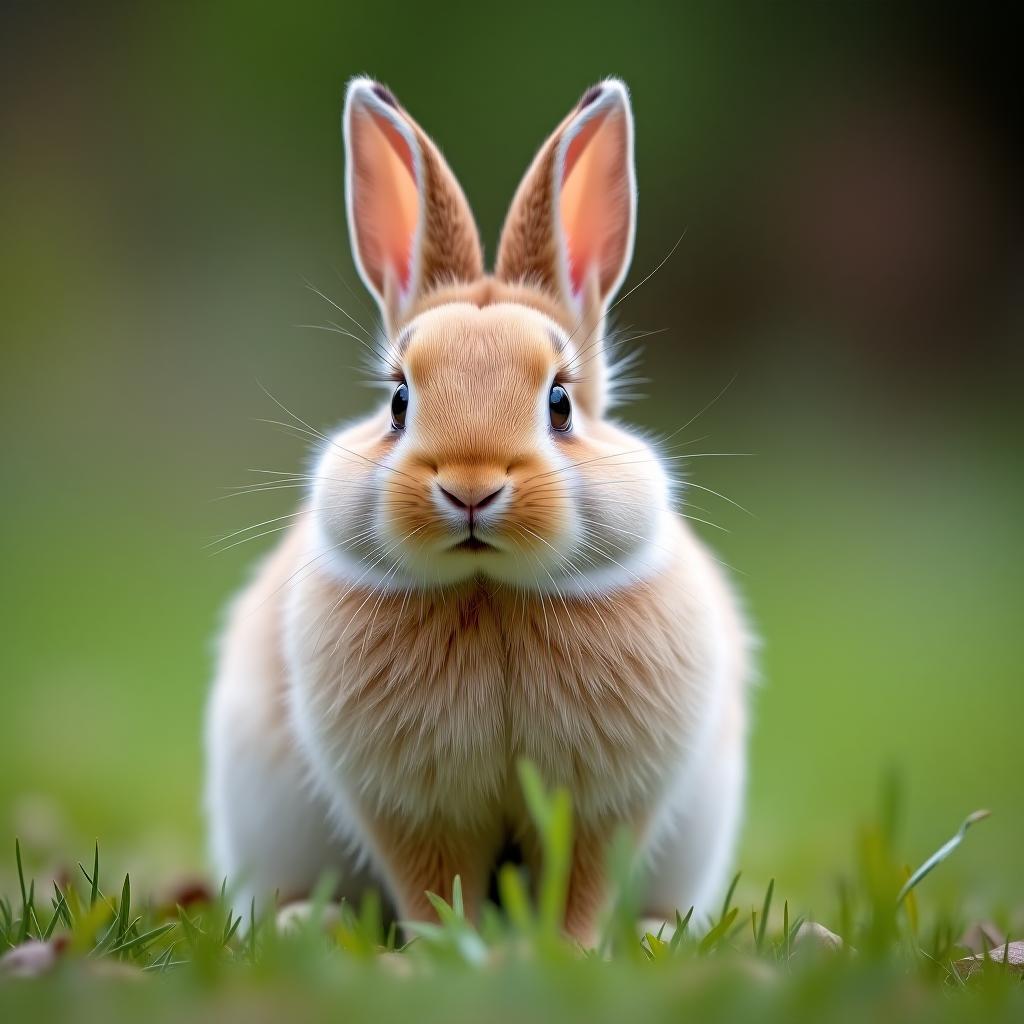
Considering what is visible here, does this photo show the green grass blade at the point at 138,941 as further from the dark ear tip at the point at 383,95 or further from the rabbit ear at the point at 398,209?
the dark ear tip at the point at 383,95

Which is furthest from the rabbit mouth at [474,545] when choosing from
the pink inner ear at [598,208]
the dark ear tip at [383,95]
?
the dark ear tip at [383,95]

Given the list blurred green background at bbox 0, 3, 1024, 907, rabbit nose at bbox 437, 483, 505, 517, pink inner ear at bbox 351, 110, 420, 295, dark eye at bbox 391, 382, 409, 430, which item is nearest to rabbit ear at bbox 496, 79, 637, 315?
pink inner ear at bbox 351, 110, 420, 295

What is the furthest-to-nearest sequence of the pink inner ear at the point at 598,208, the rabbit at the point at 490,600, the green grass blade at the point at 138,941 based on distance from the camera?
the pink inner ear at the point at 598,208
the rabbit at the point at 490,600
the green grass blade at the point at 138,941

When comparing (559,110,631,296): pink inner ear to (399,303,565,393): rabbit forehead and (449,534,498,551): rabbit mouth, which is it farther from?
(449,534,498,551): rabbit mouth

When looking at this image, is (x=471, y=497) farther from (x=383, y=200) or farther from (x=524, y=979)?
(x=383, y=200)

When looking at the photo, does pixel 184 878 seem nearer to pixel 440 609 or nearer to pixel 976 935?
pixel 440 609

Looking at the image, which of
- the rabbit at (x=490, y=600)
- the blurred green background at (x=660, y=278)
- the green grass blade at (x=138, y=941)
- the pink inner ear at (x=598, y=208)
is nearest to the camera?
the green grass blade at (x=138, y=941)

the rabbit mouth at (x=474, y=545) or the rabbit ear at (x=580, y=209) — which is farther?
the rabbit ear at (x=580, y=209)

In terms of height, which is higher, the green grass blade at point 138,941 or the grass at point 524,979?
the grass at point 524,979
